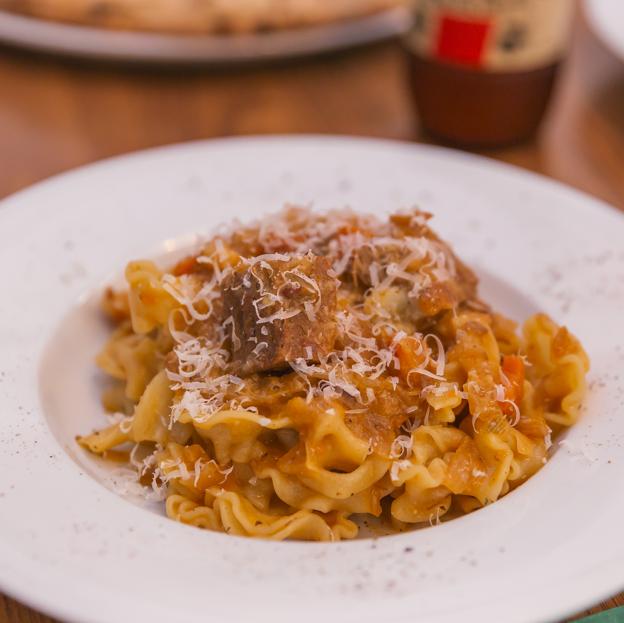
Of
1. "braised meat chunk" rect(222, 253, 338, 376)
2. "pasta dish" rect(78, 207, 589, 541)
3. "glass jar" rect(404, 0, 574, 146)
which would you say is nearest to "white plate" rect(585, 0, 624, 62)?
"glass jar" rect(404, 0, 574, 146)

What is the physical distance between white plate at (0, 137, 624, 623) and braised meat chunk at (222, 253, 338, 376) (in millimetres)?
581

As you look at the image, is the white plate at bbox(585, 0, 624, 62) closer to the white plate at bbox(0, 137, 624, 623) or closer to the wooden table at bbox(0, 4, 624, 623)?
the wooden table at bbox(0, 4, 624, 623)

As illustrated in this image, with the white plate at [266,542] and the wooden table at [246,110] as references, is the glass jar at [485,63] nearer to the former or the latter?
the wooden table at [246,110]

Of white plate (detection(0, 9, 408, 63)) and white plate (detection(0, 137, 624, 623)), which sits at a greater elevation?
white plate (detection(0, 137, 624, 623))

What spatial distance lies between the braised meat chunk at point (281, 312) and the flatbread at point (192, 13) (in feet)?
10.7

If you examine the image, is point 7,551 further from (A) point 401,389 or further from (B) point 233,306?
(A) point 401,389

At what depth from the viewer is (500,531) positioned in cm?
247

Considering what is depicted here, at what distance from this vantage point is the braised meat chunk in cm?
277

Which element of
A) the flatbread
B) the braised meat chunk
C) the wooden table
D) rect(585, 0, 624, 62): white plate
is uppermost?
rect(585, 0, 624, 62): white plate

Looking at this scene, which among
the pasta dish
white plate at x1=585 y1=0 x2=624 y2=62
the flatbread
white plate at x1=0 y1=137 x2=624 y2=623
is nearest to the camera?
white plate at x1=0 y1=137 x2=624 y2=623

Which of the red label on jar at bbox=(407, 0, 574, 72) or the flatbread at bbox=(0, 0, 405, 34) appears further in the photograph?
the flatbread at bbox=(0, 0, 405, 34)

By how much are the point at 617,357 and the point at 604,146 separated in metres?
2.70

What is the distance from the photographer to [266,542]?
96.5 inches

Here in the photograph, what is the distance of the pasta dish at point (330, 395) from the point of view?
2771 mm
